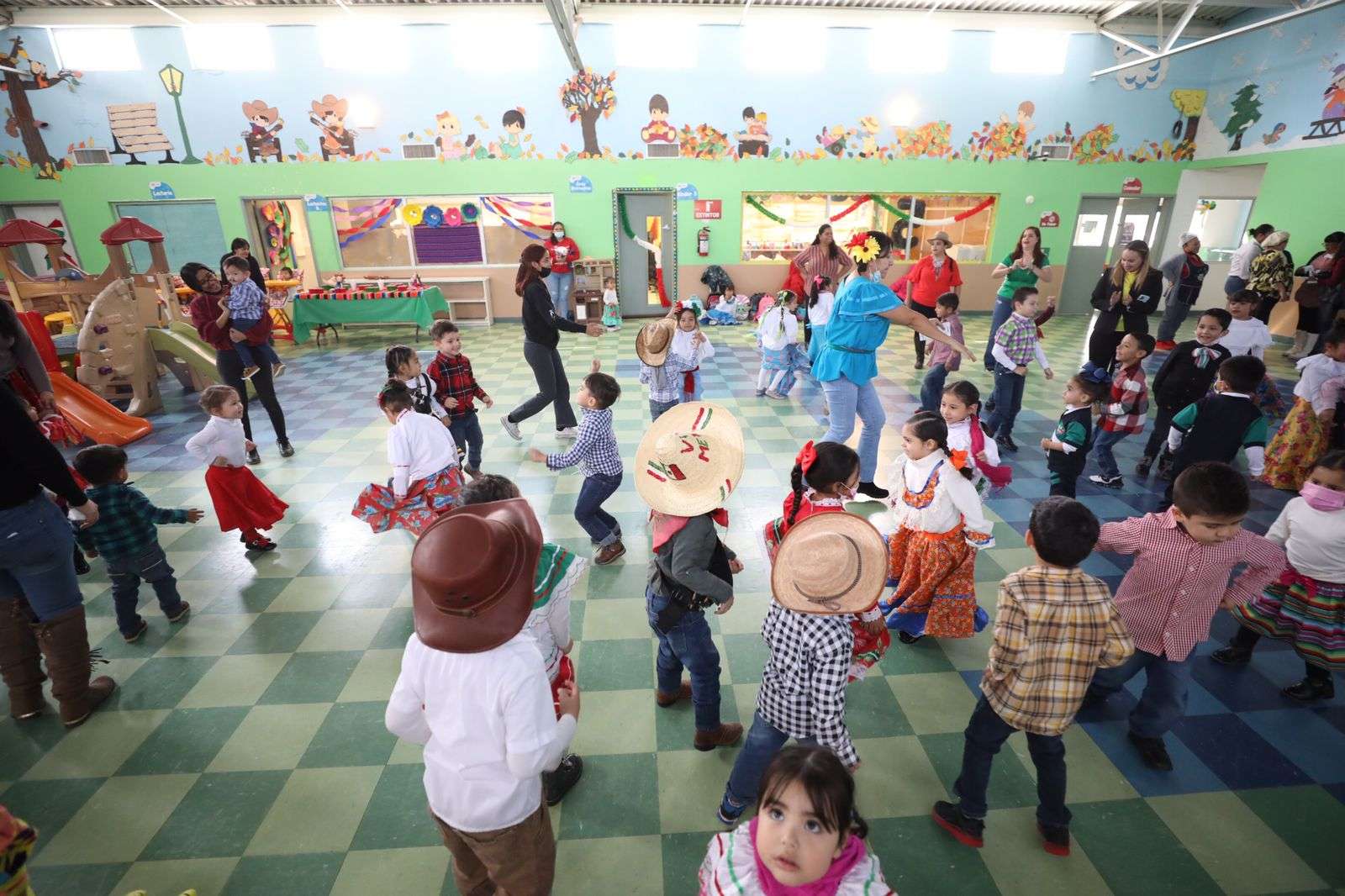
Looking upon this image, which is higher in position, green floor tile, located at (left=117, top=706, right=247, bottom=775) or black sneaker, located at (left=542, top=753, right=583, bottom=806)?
black sneaker, located at (left=542, top=753, right=583, bottom=806)

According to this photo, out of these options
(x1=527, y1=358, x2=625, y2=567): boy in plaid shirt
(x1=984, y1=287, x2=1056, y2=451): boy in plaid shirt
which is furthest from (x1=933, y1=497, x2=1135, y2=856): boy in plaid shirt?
(x1=984, y1=287, x2=1056, y2=451): boy in plaid shirt

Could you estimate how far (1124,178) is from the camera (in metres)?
12.7

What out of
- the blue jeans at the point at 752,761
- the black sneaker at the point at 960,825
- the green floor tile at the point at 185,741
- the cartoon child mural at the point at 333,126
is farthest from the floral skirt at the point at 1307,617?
the cartoon child mural at the point at 333,126

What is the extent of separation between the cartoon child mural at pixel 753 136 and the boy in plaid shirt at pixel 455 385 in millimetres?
9560

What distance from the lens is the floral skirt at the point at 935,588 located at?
9.91 feet

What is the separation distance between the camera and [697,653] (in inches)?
95.3

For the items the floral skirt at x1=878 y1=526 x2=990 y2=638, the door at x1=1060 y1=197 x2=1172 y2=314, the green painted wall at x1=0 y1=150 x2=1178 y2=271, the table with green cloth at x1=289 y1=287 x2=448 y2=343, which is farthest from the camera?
the door at x1=1060 y1=197 x2=1172 y2=314

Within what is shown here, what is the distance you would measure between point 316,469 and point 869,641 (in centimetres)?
538

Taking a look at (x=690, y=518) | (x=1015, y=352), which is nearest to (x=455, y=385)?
(x=690, y=518)

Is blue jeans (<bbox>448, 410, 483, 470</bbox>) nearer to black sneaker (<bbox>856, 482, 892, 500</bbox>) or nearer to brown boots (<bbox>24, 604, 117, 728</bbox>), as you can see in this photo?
brown boots (<bbox>24, 604, 117, 728</bbox>)

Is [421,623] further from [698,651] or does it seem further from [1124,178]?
[1124,178]

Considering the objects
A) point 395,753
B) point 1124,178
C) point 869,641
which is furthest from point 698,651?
point 1124,178

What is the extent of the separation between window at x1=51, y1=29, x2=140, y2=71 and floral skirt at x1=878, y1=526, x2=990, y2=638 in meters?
16.0

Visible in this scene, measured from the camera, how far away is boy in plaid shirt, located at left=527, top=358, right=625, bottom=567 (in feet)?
11.7
